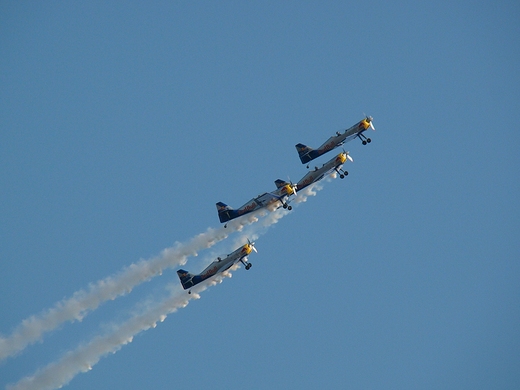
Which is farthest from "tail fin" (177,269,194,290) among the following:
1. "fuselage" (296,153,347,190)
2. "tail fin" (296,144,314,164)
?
"tail fin" (296,144,314,164)

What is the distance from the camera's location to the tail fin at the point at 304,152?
441 feet

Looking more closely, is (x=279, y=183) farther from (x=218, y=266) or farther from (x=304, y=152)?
(x=218, y=266)

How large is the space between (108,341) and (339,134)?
32.4 metres

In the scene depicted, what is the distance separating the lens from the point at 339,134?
438ft

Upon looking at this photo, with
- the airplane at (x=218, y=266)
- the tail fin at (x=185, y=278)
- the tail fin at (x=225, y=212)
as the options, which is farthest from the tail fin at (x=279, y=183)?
the tail fin at (x=185, y=278)

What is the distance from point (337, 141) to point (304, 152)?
3.73 m

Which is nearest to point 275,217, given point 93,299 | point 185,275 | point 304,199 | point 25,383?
point 304,199

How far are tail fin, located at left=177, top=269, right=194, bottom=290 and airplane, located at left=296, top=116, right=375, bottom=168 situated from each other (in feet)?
58.8

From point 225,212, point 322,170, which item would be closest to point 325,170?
point 322,170

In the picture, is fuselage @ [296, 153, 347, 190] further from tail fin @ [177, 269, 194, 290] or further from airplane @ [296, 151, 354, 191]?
tail fin @ [177, 269, 194, 290]

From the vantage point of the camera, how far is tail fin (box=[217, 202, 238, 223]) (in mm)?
128875

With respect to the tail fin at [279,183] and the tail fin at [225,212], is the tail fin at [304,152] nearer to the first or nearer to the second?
the tail fin at [279,183]

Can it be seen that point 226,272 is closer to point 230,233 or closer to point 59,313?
point 230,233

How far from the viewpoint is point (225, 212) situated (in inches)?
5074
